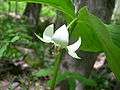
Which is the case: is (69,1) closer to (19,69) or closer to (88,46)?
(88,46)

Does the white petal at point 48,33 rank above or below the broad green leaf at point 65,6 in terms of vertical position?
below

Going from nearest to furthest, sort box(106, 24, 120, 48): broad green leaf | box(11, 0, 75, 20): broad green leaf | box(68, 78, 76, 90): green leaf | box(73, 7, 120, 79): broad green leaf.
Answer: box(73, 7, 120, 79): broad green leaf → box(11, 0, 75, 20): broad green leaf → box(106, 24, 120, 48): broad green leaf → box(68, 78, 76, 90): green leaf

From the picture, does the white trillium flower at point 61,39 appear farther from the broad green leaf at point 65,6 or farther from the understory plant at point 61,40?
the broad green leaf at point 65,6

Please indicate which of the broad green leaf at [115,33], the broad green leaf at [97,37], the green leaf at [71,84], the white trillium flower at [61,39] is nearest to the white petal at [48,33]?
the white trillium flower at [61,39]

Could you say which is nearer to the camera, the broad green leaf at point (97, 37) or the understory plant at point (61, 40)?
the understory plant at point (61, 40)

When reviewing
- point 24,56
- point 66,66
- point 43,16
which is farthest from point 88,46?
point 43,16

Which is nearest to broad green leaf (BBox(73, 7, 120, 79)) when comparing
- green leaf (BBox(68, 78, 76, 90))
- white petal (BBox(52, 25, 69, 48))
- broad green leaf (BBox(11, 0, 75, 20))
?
broad green leaf (BBox(11, 0, 75, 20))

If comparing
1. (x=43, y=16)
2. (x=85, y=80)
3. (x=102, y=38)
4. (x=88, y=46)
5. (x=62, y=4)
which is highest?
(x=62, y=4)

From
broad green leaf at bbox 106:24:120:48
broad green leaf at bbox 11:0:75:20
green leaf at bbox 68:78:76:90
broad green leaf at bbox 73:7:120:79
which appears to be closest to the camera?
broad green leaf at bbox 73:7:120:79

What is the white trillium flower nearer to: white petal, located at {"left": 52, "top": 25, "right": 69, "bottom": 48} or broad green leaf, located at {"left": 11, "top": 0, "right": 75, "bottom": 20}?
white petal, located at {"left": 52, "top": 25, "right": 69, "bottom": 48}
